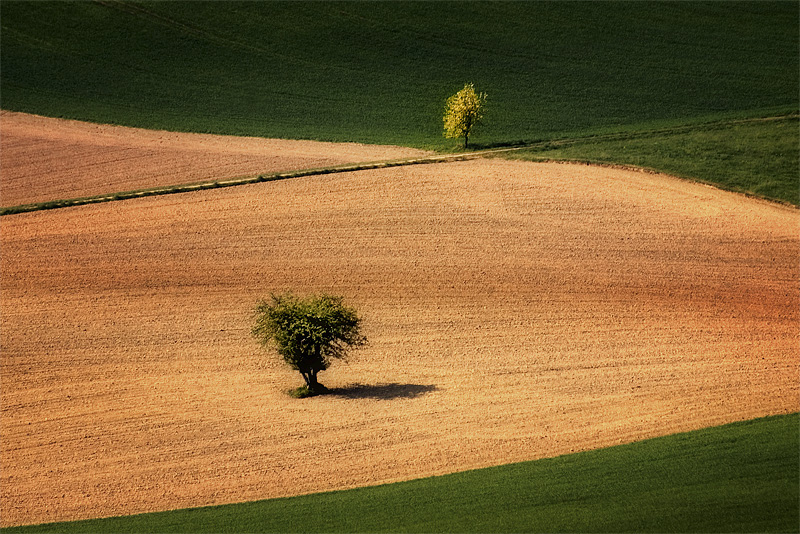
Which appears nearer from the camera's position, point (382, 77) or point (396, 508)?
point (396, 508)

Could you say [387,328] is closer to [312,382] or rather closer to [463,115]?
[312,382]

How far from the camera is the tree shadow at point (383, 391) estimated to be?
119ft

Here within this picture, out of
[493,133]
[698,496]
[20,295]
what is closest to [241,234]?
[20,295]

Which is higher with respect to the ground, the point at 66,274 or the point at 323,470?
the point at 66,274

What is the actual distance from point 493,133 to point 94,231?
2557 centimetres

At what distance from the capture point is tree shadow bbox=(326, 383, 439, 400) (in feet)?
119

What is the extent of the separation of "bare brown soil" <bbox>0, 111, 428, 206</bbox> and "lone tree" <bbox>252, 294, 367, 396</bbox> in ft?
65.0

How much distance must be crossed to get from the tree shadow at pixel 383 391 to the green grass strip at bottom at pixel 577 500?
20.4 feet

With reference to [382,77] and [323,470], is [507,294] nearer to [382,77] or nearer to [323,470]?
[323,470]

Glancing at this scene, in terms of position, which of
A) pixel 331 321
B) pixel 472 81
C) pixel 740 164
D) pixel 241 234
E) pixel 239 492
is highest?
pixel 472 81

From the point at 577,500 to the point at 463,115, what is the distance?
3340 cm

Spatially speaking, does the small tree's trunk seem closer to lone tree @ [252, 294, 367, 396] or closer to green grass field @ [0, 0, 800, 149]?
lone tree @ [252, 294, 367, 396]

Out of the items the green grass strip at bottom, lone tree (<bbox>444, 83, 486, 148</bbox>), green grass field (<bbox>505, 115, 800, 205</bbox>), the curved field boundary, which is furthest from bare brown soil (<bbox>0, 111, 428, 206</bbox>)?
the green grass strip at bottom

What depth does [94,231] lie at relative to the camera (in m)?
48.8
